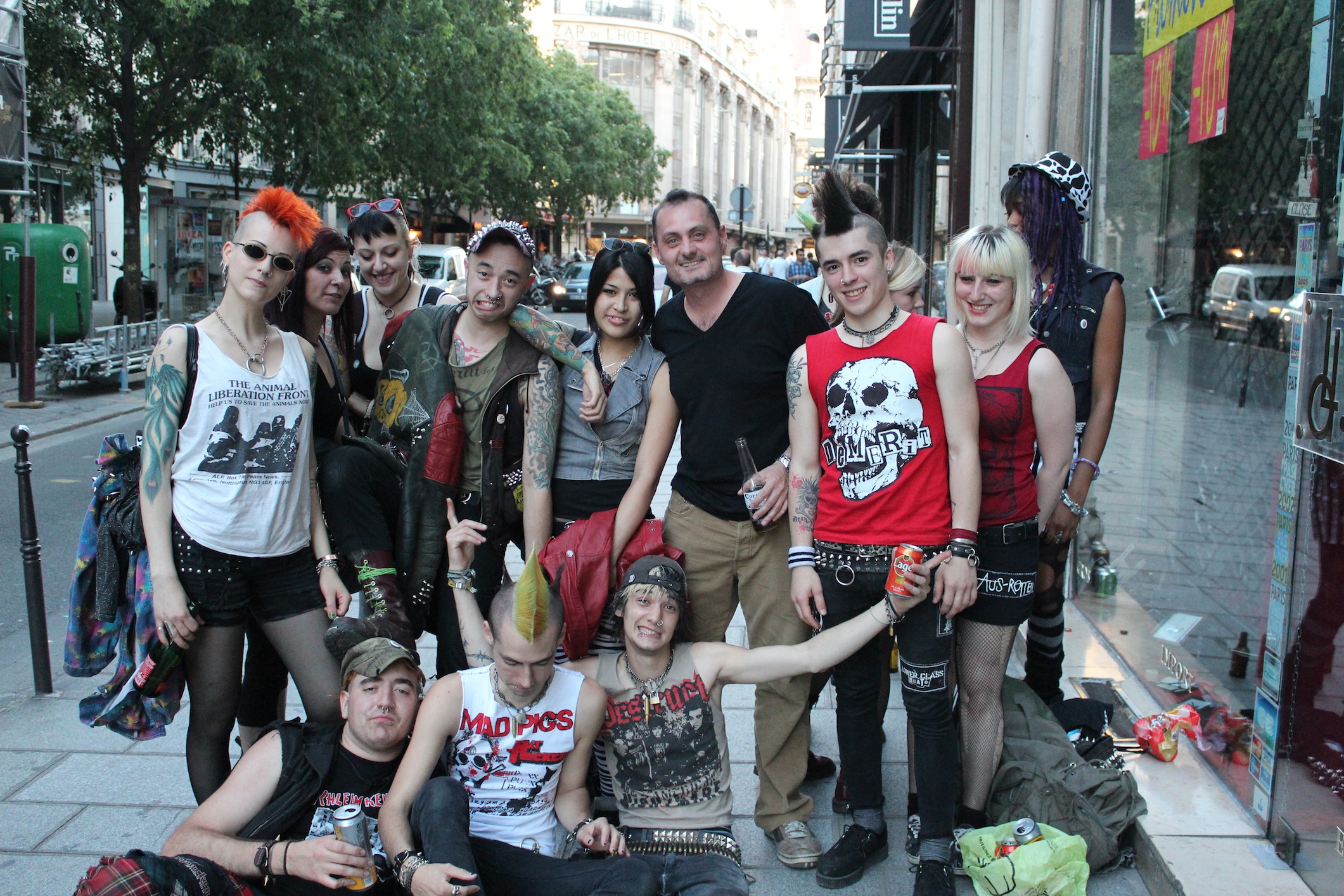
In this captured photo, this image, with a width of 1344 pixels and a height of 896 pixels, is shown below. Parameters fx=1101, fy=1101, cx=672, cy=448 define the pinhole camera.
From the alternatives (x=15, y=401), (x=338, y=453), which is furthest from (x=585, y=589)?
(x=15, y=401)

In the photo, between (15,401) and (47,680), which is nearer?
(47,680)

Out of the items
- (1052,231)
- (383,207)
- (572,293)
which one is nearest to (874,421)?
(1052,231)

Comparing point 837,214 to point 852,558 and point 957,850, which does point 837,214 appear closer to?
point 852,558

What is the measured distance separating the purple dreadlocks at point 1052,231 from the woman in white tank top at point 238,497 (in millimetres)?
2292

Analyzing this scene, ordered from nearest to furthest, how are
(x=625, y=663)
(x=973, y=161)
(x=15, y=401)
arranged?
1. (x=625, y=663)
2. (x=973, y=161)
3. (x=15, y=401)

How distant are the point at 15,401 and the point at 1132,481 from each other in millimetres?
12200

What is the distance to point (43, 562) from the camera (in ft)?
22.4

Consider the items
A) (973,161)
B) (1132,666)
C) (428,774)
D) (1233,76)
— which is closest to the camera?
(428,774)

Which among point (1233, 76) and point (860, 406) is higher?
point (1233, 76)

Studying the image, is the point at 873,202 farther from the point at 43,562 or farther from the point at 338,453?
the point at 43,562

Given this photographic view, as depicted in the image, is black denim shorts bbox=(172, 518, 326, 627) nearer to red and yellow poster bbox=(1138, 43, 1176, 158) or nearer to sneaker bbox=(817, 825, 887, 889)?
sneaker bbox=(817, 825, 887, 889)

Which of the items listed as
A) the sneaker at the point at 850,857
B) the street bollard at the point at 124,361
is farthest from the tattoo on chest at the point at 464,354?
the street bollard at the point at 124,361

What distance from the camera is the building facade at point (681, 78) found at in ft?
232

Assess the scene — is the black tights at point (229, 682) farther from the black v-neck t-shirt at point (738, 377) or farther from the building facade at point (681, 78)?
the building facade at point (681, 78)
